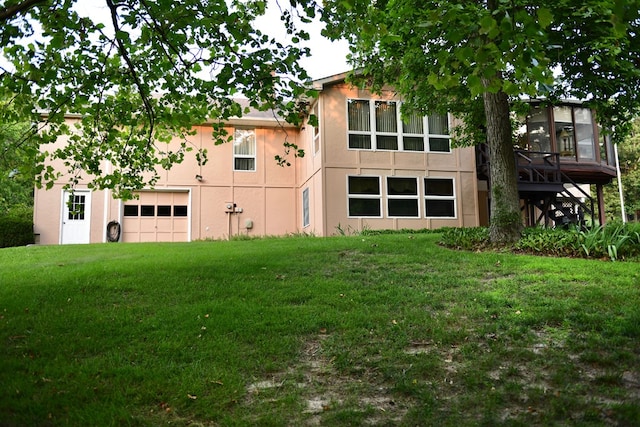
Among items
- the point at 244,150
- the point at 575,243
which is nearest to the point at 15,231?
the point at 244,150

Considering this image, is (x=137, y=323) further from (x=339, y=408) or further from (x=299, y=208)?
(x=299, y=208)

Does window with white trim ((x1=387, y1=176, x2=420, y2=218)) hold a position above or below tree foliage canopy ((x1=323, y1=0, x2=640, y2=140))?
below

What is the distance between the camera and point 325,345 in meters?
5.01

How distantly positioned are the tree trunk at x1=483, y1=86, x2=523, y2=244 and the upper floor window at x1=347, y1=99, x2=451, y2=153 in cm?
658

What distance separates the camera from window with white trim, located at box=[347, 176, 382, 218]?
1653cm

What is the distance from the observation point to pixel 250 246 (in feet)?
38.8

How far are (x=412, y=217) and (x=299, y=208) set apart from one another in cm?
493

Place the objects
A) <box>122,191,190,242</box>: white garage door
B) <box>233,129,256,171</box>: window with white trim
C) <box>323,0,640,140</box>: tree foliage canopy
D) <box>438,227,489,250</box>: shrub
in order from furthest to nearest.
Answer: <box>233,129,256,171</box>: window with white trim → <box>122,191,190,242</box>: white garage door → <box>438,227,489,250</box>: shrub → <box>323,0,640,140</box>: tree foliage canopy

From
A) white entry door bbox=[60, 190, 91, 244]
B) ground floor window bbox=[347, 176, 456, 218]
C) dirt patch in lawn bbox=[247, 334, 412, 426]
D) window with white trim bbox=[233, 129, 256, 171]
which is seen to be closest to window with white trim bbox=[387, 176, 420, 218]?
ground floor window bbox=[347, 176, 456, 218]

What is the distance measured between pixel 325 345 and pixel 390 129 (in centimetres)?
1326

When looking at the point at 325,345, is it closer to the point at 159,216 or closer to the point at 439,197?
the point at 439,197

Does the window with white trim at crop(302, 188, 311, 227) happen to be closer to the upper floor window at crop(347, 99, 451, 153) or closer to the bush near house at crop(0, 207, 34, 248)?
the upper floor window at crop(347, 99, 451, 153)

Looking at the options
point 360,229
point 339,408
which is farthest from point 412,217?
point 339,408

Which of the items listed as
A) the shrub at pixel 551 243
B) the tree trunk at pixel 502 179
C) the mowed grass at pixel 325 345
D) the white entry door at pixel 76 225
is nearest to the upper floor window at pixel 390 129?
the tree trunk at pixel 502 179
